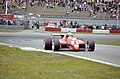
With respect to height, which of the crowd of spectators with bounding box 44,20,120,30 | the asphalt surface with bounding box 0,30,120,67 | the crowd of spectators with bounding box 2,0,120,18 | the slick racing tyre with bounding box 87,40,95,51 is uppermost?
the crowd of spectators with bounding box 2,0,120,18

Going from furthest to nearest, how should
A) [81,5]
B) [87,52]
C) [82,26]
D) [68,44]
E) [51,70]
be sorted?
1. [81,5]
2. [82,26]
3. [68,44]
4. [87,52]
5. [51,70]

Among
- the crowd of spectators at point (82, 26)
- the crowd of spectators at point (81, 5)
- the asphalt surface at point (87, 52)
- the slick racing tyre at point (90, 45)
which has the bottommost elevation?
the crowd of spectators at point (82, 26)

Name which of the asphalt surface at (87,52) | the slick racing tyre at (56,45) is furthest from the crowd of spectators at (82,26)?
the slick racing tyre at (56,45)

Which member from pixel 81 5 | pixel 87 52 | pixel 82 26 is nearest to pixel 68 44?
pixel 87 52

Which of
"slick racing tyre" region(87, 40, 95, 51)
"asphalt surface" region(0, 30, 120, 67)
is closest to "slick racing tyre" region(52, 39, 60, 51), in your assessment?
"asphalt surface" region(0, 30, 120, 67)

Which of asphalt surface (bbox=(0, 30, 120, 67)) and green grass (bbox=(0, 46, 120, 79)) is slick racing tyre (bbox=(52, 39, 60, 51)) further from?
green grass (bbox=(0, 46, 120, 79))

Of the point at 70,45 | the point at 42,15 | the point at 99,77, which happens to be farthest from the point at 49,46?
the point at 42,15

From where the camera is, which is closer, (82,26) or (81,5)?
(82,26)

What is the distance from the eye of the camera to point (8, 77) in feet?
30.4

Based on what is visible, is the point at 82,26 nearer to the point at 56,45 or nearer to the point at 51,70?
the point at 56,45

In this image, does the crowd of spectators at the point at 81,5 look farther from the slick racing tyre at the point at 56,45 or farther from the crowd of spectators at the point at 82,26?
the slick racing tyre at the point at 56,45

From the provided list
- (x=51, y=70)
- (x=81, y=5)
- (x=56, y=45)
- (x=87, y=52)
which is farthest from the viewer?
(x=81, y=5)

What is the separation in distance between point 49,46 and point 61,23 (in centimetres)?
2640

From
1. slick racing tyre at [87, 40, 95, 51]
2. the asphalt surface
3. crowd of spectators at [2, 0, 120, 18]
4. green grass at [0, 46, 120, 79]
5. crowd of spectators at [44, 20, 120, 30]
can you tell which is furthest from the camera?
crowd of spectators at [2, 0, 120, 18]
